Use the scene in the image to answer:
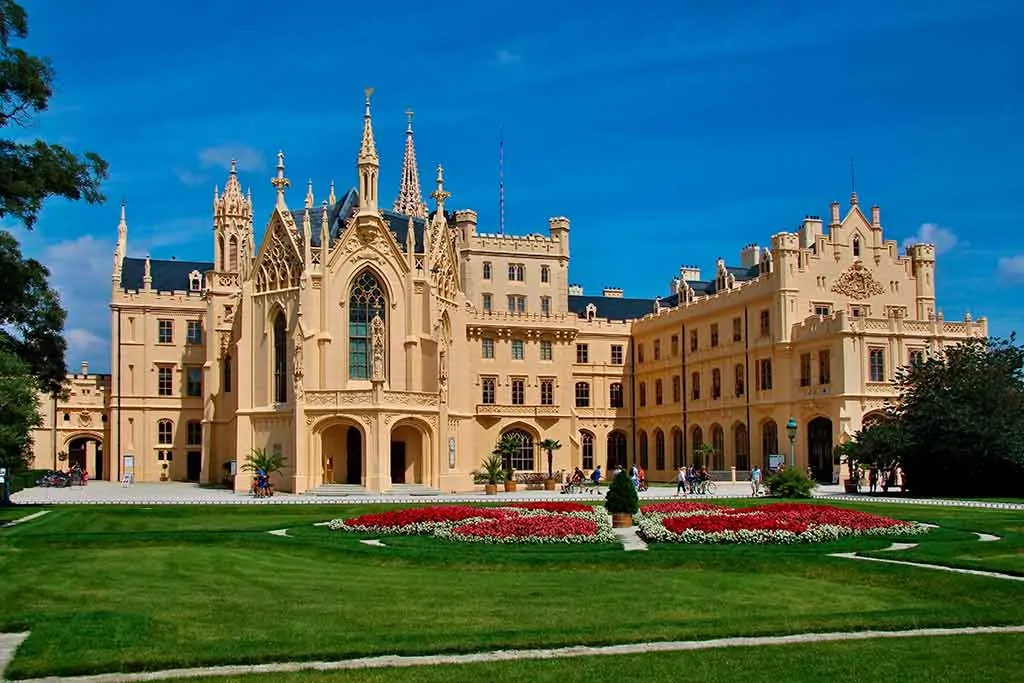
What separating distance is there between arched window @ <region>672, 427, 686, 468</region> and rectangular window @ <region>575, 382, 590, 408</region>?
23.3 feet

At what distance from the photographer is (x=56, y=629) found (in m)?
15.1

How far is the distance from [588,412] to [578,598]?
2604 inches

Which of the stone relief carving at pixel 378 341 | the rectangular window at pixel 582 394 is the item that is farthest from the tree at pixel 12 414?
the rectangular window at pixel 582 394

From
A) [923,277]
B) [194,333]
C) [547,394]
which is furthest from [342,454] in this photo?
[923,277]

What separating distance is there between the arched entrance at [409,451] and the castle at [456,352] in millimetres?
111

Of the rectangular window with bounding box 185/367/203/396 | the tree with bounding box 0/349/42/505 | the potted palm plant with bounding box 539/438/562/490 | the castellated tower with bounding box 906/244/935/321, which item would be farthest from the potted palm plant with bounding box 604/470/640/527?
the rectangular window with bounding box 185/367/203/396

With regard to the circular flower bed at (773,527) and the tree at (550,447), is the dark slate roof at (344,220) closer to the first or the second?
the tree at (550,447)

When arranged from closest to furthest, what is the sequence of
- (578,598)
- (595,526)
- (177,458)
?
(578,598), (595,526), (177,458)

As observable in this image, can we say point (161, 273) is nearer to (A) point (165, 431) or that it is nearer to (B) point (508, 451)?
(A) point (165, 431)

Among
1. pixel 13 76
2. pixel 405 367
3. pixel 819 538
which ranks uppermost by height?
pixel 13 76

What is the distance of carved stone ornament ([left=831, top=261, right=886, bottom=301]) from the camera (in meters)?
68.6

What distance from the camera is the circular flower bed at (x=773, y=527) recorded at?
2658cm

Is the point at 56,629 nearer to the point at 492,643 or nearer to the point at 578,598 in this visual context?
the point at 492,643

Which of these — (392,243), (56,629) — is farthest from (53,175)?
(392,243)
